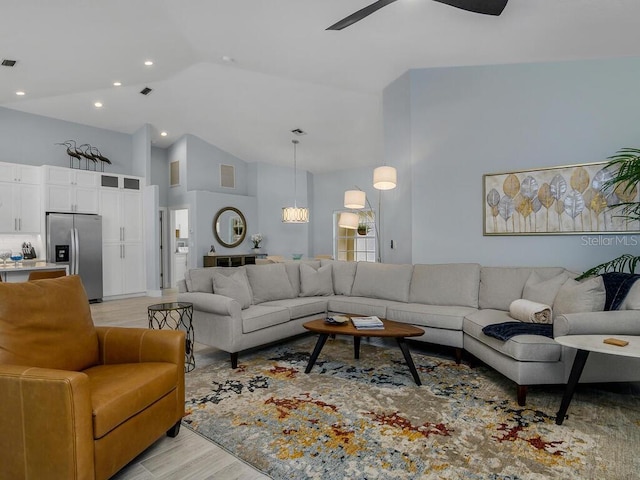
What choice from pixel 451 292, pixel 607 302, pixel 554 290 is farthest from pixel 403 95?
pixel 607 302

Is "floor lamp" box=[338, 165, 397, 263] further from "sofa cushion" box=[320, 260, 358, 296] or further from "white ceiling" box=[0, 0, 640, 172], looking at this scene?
"white ceiling" box=[0, 0, 640, 172]

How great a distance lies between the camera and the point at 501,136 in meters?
4.23

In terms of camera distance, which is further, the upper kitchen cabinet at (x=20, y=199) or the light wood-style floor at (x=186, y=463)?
the upper kitchen cabinet at (x=20, y=199)

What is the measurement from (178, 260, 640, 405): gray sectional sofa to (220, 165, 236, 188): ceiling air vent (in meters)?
4.80

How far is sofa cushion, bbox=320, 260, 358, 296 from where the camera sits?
15.5ft

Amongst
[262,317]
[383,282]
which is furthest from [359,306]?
[262,317]

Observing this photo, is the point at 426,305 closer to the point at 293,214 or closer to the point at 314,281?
the point at 314,281

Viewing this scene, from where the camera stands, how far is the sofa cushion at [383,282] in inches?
167

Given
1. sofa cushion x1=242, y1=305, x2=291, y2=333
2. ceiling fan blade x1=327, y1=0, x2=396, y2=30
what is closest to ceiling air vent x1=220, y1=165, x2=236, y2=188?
sofa cushion x1=242, y1=305, x2=291, y2=333

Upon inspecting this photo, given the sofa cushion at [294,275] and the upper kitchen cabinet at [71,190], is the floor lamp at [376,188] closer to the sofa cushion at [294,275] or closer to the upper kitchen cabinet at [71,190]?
the sofa cushion at [294,275]

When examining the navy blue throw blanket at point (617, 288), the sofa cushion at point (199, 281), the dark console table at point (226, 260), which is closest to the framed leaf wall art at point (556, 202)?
the navy blue throw blanket at point (617, 288)

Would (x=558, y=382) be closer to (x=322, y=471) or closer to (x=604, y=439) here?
(x=604, y=439)

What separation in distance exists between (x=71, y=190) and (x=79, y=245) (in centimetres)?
97

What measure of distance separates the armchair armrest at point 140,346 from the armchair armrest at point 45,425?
0.60m
